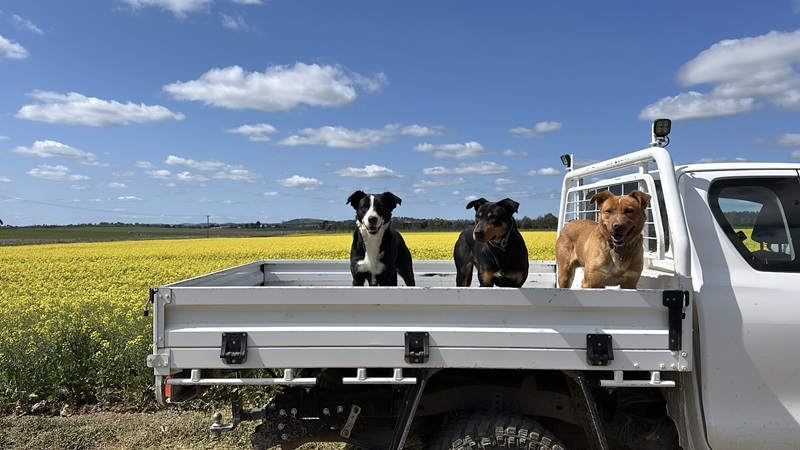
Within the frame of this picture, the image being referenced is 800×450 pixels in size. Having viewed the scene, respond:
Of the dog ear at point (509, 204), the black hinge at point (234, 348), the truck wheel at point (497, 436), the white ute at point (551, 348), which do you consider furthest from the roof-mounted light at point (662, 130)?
the black hinge at point (234, 348)

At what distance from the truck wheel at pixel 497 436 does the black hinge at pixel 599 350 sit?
1.65 feet

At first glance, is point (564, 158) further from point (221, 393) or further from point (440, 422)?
point (221, 393)

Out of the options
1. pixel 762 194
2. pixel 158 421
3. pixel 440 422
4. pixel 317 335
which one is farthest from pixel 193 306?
pixel 762 194

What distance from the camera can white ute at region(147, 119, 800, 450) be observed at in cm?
269

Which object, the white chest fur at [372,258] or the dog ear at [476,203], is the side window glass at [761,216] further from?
the white chest fur at [372,258]

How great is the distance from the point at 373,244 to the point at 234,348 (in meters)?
2.32

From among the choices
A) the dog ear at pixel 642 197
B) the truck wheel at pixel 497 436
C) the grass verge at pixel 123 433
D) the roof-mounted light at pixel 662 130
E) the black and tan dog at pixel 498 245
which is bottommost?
the grass verge at pixel 123 433

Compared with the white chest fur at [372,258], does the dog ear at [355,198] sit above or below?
above

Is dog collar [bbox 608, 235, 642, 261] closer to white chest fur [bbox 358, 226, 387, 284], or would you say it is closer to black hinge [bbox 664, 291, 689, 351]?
black hinge [bbox 664, 291, 689, 351]

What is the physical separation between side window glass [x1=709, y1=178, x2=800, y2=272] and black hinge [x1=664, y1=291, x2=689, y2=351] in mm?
784

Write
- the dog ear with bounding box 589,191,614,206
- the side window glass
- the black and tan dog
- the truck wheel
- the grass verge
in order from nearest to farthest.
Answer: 1. the truck wheel
2. the side window glass
3. the dog ear with bounding box 589,191,614,206
4. the black and tan dog
5. the grass verge

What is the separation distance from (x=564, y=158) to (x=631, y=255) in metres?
2.05

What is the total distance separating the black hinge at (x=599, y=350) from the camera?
2.66 metres

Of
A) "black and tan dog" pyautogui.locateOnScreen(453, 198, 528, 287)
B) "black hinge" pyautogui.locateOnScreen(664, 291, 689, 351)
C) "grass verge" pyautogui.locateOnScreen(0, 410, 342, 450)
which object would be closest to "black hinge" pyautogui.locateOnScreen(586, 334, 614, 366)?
"black hinge" pyautogui.locateOnScreen(664, 291, 689, 351)
